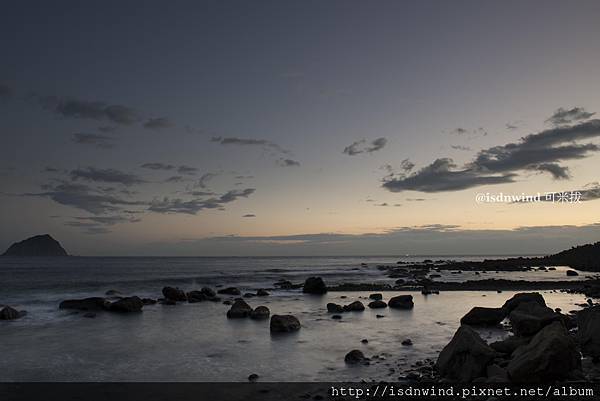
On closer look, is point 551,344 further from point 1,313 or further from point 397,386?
point 1,313

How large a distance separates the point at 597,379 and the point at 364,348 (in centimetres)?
1015

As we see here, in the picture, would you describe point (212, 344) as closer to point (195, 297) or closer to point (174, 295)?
point (174, 295)

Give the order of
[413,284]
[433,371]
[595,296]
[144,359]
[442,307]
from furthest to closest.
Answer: [413,284] < [595,296] < [442,307] < [144,359] < [433,371]

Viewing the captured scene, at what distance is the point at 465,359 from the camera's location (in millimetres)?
15086

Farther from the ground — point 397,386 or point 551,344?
point 551,344

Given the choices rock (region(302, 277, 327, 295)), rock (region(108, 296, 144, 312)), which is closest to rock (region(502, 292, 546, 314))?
rock (region(302, 277, 327, 295))

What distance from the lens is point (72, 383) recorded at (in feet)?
55.6

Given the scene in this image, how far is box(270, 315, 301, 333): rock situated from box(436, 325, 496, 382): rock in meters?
12.7

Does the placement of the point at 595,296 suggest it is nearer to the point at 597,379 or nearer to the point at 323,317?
the point at 323,317

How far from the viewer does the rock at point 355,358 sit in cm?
1870

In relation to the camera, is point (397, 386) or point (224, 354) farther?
point (224, 354)

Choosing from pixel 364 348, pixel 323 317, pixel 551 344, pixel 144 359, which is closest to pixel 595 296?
pixel 323 317

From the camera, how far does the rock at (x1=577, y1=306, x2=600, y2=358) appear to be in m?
17.3

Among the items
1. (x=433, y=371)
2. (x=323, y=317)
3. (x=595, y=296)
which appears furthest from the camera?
(x=595, y=296)
